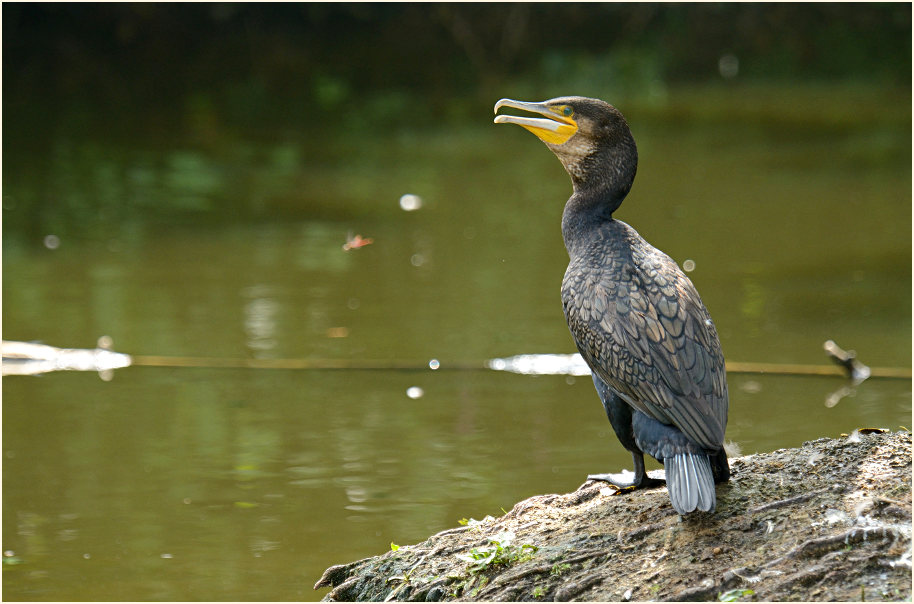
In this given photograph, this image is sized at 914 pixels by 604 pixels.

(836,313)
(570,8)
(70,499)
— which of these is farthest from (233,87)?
(70,499)

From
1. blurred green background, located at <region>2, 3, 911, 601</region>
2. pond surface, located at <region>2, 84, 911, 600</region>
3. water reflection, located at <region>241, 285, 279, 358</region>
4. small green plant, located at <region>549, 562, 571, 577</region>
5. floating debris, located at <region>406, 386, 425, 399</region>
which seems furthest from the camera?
water reflection, located at <region>241, 285, 279, 358</region>

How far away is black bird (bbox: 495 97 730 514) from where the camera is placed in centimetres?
A: 334

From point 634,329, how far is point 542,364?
10.0 feet

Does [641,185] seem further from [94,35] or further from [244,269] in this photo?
[94,35]

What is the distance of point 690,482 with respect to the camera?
128 inches

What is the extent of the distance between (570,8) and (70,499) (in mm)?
17514

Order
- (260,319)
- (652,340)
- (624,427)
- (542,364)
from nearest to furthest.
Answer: (652,340) < (624,427) < (542,364) < (260,319)

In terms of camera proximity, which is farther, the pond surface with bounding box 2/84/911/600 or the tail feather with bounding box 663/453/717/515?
the pond surface with bounding box 2/84/911/600

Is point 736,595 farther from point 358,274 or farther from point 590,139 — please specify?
point 358,274

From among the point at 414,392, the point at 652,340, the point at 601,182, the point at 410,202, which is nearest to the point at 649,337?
the point at 652,340

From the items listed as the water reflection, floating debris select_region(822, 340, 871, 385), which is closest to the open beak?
floating debris select_region(822, 340, 871, 385)

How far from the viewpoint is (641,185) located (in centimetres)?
1100

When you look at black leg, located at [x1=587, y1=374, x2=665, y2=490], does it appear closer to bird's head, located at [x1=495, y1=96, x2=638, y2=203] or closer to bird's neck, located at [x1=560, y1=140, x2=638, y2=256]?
bird's neck, located at [x1=560, y1=140, x2=638, y2=256]

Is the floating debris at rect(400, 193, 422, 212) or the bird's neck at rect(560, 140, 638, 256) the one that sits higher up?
the floating debris at rect(400, 193, 422, 212)
